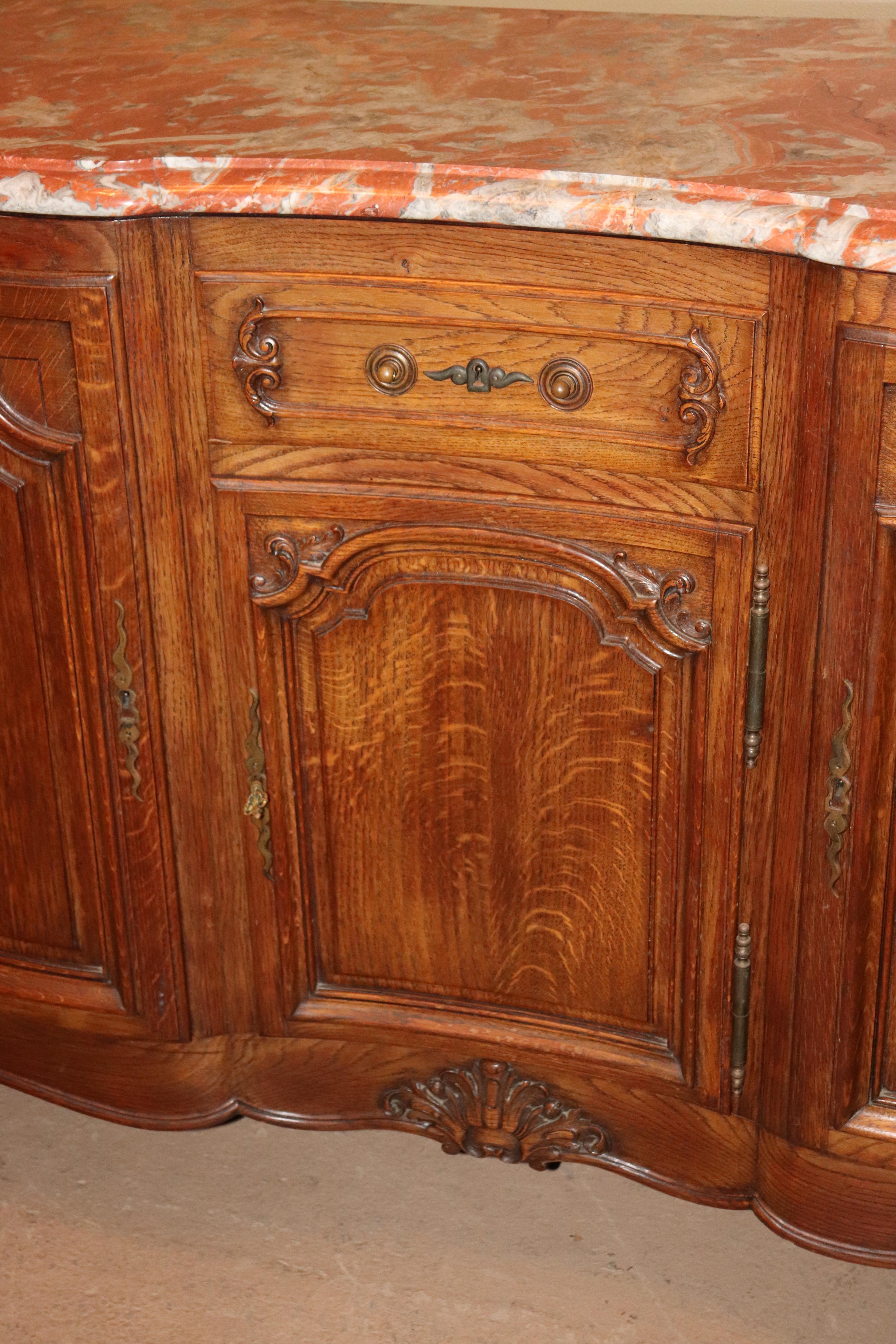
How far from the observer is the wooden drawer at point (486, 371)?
1113 millimetres

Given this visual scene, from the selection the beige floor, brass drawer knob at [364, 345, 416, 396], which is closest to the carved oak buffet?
brass drawer knob at [364, 345, 416, 396]

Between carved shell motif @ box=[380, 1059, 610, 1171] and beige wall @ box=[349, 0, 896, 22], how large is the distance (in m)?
1.01

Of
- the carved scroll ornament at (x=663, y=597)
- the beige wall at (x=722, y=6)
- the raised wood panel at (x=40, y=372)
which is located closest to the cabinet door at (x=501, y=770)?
the carved scroll ornament at (x=663, y=597)

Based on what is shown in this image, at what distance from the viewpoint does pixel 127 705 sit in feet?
4.37

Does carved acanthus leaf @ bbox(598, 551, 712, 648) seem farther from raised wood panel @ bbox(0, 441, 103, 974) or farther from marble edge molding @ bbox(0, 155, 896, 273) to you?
raised wood panel @ bbox(0, 441, 103, 974)

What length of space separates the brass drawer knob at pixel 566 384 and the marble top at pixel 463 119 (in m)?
0.10

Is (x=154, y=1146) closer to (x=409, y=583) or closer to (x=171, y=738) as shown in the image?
(x=171, y=738)

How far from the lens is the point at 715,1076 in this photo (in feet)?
4.40

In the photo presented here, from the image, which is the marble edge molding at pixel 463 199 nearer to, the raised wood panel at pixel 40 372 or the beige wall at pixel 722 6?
the raised wood panel at pixel 40 372

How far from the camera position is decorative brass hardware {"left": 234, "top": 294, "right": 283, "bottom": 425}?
3.84 feet

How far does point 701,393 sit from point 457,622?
0.88ft

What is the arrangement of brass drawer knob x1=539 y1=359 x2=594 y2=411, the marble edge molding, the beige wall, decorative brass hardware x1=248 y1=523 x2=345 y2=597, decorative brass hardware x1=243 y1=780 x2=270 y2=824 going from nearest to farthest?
1. the marble edge molding
2. brass drawer knob x1=539 y1=359 x2=594 y2=411
3. decorative brass hardware x1=248 y1=523 x2=345 y2=597
4. decorative brass hardware x1=243 y1=780 x2=270 y2=824
5. the beige wall

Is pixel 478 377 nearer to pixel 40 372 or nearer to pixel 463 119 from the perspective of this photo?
pixel 463 119

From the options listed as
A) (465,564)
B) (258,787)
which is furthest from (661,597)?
(258,787)
